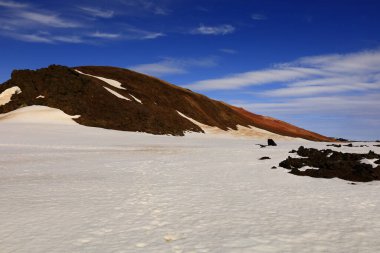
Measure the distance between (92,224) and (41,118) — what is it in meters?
39.6

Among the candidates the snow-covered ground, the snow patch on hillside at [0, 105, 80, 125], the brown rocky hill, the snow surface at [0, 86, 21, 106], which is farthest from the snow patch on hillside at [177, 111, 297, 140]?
the snow-covered ground

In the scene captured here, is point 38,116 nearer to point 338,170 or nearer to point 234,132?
point 234,132

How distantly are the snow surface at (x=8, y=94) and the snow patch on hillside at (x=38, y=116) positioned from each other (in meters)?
5.14

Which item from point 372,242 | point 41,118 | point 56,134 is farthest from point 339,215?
point 41,118

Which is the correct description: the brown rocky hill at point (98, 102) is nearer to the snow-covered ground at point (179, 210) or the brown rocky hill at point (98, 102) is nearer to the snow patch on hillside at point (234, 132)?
the snow patch on hillside at point (234, 132)

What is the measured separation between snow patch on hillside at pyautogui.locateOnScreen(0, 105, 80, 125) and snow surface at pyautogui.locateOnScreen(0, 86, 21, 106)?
5135mm

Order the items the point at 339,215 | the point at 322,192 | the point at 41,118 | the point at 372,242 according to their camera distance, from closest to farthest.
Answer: the point at 372,242
the point at 339,215
the point at 322,192
the point at 41,118

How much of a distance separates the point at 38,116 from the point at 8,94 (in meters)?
10.6

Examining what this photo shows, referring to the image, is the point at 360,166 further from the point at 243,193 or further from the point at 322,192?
the point at 243,193

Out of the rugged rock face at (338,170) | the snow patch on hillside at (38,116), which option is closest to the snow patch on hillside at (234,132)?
the snow patch on hillside at (38,116)

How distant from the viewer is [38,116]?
4588cm

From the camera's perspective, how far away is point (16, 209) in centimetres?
1004

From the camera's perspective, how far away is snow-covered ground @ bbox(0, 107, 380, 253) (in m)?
7.41

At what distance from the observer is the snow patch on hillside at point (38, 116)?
145 feet
